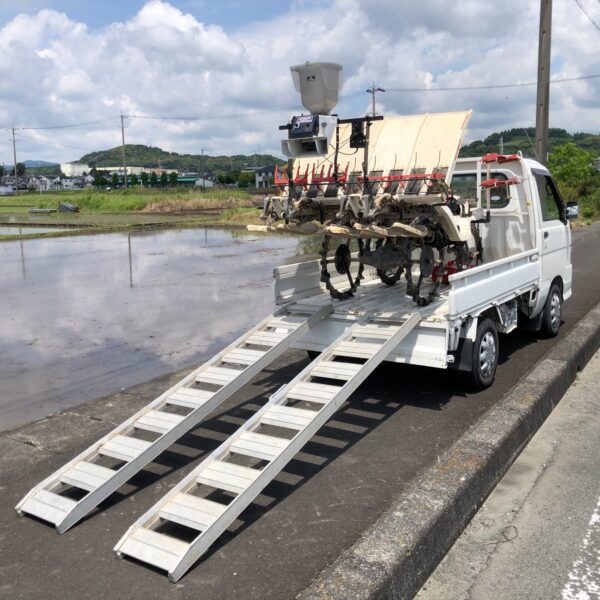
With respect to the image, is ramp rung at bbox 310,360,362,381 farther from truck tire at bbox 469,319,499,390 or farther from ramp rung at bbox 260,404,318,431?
truck tire at bbox 469,319,499,390

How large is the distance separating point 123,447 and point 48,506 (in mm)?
589

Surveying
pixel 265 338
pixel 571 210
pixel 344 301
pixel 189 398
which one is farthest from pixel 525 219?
pixel 189 398

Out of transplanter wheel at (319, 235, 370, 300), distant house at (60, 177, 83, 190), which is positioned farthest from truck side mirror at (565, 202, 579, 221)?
distant house at (60, 177, 83, 190)

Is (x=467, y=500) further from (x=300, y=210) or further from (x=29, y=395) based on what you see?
(x=29, y=395)

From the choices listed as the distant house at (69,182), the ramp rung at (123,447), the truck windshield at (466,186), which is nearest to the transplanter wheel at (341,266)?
the truck windshield at (466,186)

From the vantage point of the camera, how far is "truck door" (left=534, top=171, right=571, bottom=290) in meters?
7.12

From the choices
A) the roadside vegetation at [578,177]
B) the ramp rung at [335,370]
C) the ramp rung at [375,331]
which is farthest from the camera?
the roadside vegetation at [578,177]

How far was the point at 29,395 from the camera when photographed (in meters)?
6.74

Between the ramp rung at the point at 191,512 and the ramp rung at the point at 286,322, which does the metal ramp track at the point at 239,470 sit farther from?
the ramp rung at the point at 286,322

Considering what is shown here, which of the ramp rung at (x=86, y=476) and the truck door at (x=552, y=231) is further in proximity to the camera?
the truck door at (x=552, y=231)

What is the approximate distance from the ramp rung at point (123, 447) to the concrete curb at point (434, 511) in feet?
5.39

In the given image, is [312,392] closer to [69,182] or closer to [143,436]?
[143,436]

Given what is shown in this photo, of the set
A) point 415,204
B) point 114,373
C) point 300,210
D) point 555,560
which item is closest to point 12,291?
point 114,373

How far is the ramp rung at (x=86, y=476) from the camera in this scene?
377cm
